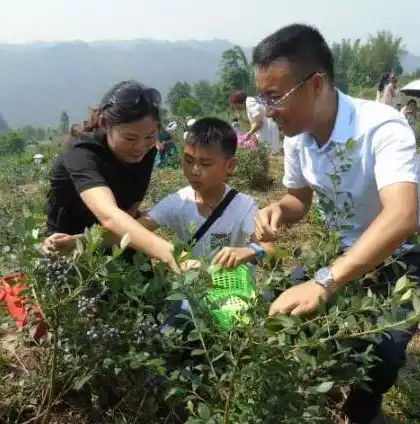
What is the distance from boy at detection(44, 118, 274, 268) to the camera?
217 centimetres

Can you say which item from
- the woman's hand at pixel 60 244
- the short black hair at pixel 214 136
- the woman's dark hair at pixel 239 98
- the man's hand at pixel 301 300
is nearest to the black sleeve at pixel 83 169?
the woman's hand at pixel 60 244

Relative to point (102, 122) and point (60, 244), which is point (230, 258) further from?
point (102, 122)

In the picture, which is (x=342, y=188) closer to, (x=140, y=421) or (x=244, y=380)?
(x=244, y=380)

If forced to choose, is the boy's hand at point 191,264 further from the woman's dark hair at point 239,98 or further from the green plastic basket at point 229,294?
the woman's dark hair at point 239,98

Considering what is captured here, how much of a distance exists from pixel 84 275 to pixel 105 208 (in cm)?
38

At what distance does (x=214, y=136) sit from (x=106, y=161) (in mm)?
484

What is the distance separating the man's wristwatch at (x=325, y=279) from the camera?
1.37 metres

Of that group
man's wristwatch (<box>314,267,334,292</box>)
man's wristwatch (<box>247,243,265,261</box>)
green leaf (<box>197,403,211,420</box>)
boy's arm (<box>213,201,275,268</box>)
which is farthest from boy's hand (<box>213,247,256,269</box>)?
green leaf (<box>197,403,211,420</box>)

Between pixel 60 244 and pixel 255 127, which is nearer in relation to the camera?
pixel 60 244

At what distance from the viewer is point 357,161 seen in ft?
6.03

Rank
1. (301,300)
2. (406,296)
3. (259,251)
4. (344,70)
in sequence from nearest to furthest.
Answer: (406,296), (301,300), (259,251), (344,70)

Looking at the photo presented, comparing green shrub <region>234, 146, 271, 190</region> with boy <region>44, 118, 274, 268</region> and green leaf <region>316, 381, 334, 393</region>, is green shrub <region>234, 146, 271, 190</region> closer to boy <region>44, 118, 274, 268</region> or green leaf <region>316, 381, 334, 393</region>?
boy <region>44, 118, 274, 268</region>

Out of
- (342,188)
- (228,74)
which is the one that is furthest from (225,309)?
(228,74)

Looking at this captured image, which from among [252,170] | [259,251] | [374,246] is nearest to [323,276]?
[374,246]
